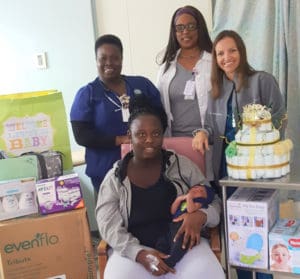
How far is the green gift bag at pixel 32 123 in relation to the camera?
2.08m

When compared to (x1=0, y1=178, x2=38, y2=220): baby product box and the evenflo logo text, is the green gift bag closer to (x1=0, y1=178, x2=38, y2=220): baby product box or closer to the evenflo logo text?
(x1=0, y1=178, x2=38, y2=220): baby product box

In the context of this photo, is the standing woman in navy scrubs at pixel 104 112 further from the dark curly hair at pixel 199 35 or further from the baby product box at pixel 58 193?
the dark curly hair at pixel 199 35

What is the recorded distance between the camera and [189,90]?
6.79 ft

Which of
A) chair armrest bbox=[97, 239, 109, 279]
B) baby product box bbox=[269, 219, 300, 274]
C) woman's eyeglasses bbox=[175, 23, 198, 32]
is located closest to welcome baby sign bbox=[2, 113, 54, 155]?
chair armrest bbox=[97, 239, 109, 279]

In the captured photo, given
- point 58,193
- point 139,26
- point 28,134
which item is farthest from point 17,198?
point 139,26

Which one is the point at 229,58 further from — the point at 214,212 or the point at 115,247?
the point at 115,247

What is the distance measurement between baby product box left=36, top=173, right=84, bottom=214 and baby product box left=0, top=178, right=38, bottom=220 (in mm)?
60

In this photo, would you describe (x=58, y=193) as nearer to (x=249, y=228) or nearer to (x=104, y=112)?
(x=104, y=112)

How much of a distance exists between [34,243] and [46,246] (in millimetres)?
59

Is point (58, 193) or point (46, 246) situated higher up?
point (58, 193)

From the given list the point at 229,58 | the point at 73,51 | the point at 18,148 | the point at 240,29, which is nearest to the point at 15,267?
the point at 18,148

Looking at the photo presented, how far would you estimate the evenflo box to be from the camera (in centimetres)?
197

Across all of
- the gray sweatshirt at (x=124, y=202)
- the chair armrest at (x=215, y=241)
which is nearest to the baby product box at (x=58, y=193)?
the gray sweatshirt at (x=124, y=202)

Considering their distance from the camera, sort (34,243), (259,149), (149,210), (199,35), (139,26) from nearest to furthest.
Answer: (259,149) → (149,210) → (34,243) → (199,35) → (139,26)
